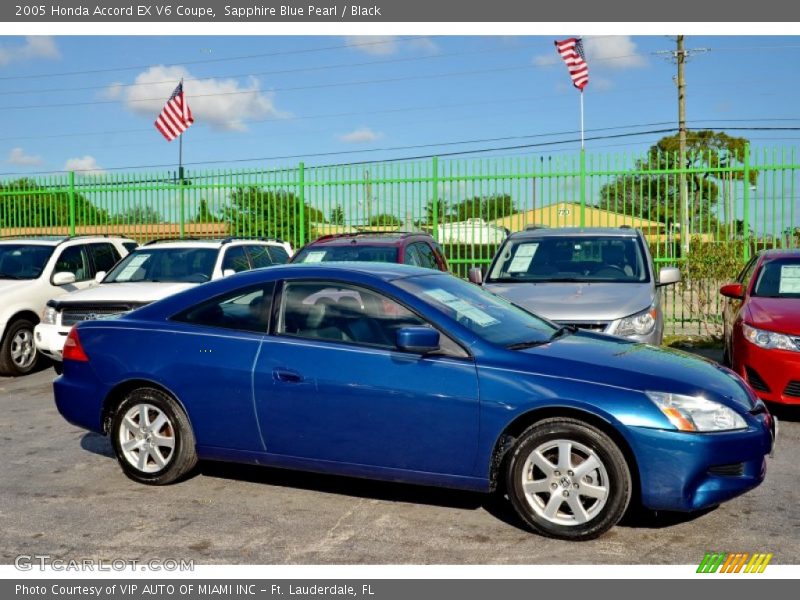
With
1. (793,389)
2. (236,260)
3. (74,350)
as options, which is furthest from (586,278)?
(74,350)

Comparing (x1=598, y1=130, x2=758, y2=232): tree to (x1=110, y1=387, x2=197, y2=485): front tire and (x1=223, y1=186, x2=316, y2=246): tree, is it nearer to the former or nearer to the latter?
(x1=223, y1=186, x2=316, y2=246): tree

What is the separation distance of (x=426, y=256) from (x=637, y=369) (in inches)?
270

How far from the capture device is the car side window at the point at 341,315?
544cm

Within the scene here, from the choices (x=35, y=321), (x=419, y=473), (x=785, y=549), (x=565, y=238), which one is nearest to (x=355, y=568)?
(x=419, y=473)

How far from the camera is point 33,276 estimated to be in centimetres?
1183

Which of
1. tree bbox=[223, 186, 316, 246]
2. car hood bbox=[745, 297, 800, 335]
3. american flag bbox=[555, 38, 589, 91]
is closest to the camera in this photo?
car hood bbox=[745, 297, 800, 335]

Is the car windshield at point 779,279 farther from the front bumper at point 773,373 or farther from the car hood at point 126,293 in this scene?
the car hood at point 126,293

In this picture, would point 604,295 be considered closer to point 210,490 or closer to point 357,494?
point 357,494

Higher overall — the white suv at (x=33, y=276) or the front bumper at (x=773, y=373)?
the white suv at (x=33, y=276)

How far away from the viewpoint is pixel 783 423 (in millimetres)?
8070

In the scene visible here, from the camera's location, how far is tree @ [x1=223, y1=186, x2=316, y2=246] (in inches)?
667

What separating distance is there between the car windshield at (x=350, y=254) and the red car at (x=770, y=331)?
152 inches

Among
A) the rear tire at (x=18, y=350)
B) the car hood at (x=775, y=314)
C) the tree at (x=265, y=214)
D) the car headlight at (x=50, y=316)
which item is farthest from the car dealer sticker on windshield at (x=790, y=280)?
the tree at (x=265, y=214)

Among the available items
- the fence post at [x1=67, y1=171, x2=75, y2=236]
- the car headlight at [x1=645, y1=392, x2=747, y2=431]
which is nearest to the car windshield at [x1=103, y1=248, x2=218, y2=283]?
the car headlight at [x1=645, y1=392, x2=747, y2=431]
